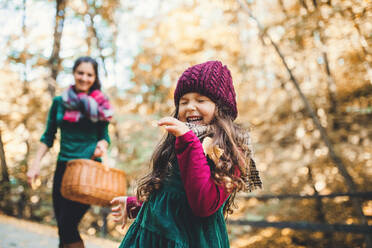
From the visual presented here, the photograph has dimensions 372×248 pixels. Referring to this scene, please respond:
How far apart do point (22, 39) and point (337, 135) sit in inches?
241

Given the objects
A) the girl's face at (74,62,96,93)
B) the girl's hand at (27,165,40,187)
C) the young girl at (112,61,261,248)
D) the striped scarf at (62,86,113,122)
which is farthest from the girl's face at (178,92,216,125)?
the girl's hand at (27,165,40,187)

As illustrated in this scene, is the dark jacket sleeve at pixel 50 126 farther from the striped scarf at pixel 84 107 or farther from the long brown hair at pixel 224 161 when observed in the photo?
the long brown hair at pixel 224 161

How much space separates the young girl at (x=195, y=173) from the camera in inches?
43.5

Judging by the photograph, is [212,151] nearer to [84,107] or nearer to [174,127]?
[174,127]

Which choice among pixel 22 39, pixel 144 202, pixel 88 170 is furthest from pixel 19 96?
pixel 144 202

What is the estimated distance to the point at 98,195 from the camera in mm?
2266

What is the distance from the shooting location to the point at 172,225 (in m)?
1.16

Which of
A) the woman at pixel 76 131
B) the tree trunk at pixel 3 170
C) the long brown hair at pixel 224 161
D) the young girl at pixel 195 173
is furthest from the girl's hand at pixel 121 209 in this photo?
the tree trunk at pixel 3 170

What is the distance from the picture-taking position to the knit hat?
55.5 inches

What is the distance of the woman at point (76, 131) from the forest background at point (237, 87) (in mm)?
2740

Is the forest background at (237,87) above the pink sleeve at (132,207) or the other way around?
above

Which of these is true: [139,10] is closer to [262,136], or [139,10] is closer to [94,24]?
[94,24]

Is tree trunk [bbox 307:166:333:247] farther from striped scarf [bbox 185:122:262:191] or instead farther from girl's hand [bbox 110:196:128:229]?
girl's hand [bbox 110:196:128:229]

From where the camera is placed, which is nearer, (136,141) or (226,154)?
(226,154)
